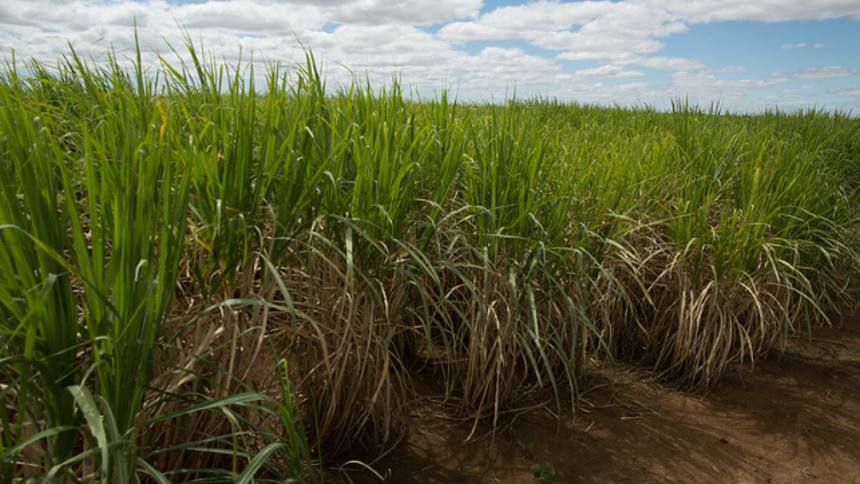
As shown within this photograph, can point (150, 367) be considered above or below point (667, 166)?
below

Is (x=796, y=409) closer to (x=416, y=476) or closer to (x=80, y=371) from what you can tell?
(x=416, y=476)

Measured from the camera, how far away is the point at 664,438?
223 centimetres

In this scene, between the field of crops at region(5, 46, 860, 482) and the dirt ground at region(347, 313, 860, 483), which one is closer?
the field of crops at region(5, 46, 860, 482)

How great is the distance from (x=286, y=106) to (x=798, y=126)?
14.0 feet

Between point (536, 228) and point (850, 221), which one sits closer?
point (536, 228)

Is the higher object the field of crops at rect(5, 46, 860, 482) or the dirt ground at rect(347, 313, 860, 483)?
the field of crops at rect(5, 46, 860, 482)

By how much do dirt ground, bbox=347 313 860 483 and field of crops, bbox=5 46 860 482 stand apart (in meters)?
0.09

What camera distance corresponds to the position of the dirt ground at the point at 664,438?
193 cm

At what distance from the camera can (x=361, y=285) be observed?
1.73m

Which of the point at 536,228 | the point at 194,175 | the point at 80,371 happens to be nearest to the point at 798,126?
the point at 536,228

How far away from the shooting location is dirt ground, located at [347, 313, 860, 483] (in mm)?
1933

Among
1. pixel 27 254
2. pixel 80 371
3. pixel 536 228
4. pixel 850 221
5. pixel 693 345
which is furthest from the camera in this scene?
pixel 850 221

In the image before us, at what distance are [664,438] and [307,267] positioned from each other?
1.40 m

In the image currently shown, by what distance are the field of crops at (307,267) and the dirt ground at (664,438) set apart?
0.09 metres
